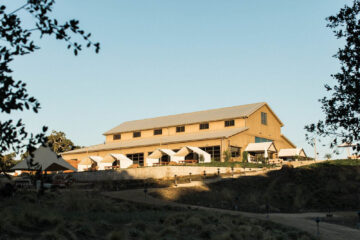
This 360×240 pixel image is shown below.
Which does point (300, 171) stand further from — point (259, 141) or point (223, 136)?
point (259, 141)

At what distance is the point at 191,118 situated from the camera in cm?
5669

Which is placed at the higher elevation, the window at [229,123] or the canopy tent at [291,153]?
the window at [229,123]

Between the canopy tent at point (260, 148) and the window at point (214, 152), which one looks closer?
the window at point (214, 152)

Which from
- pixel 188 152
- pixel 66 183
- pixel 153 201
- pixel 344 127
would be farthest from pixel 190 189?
pixel 188 152

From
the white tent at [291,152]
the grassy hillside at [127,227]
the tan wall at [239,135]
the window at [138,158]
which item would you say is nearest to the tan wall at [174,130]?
the tan wall at [239,135]

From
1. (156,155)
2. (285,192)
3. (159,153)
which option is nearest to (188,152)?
(159,153)

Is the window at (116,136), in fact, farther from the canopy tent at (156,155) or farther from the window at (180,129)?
the canopy tent at (156,155)

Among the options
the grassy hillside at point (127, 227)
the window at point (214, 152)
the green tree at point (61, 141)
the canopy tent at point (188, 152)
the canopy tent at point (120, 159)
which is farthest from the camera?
the green tree at point (61, 141)

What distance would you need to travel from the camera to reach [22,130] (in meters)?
5.69

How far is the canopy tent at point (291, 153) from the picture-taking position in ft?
176

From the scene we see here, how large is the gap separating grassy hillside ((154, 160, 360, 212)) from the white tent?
2193cm

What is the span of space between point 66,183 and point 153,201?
8.77m

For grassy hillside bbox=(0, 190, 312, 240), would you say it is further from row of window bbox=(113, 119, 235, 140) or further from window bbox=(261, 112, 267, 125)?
window bbox=(261, 112, 267, 125)

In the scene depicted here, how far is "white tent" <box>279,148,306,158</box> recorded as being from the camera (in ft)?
176
